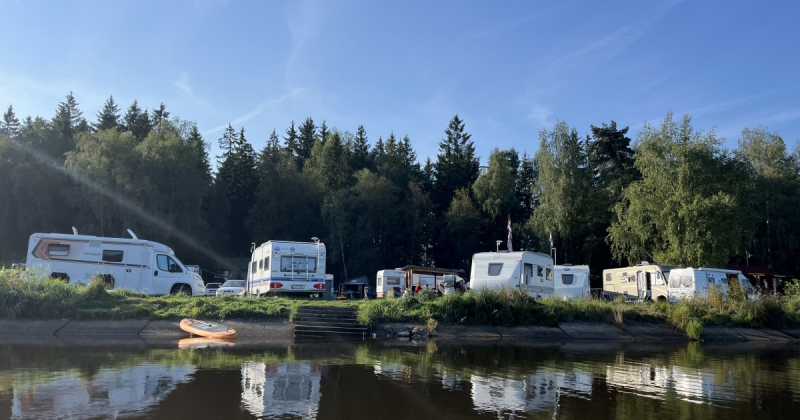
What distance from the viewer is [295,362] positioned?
1160 cm

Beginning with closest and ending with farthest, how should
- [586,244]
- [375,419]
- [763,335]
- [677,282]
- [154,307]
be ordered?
[375,419]
[154,307]
[763,335]
[677,282]
[586,244]

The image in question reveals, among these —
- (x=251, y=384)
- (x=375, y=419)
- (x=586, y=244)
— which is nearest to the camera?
(x=375, y=419)

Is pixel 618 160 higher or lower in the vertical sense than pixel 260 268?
higher

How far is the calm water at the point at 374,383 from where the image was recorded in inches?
285

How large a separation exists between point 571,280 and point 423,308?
54.4ft

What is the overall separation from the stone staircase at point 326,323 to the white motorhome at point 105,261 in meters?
8.12

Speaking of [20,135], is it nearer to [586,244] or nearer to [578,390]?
[586,244]

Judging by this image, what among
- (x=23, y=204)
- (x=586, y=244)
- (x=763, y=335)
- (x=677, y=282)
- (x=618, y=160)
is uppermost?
(x=618, y=160)

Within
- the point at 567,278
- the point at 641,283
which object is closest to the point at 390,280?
the point at 567,278

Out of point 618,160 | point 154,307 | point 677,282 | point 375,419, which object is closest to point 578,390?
point 375,419

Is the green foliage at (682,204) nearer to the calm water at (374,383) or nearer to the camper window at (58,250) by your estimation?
the calm water at (374,383)

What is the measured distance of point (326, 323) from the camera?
17.9m

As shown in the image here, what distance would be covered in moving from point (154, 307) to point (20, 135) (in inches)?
1618

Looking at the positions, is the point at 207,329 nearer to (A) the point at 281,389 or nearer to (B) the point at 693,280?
(A) the point at 281,389
